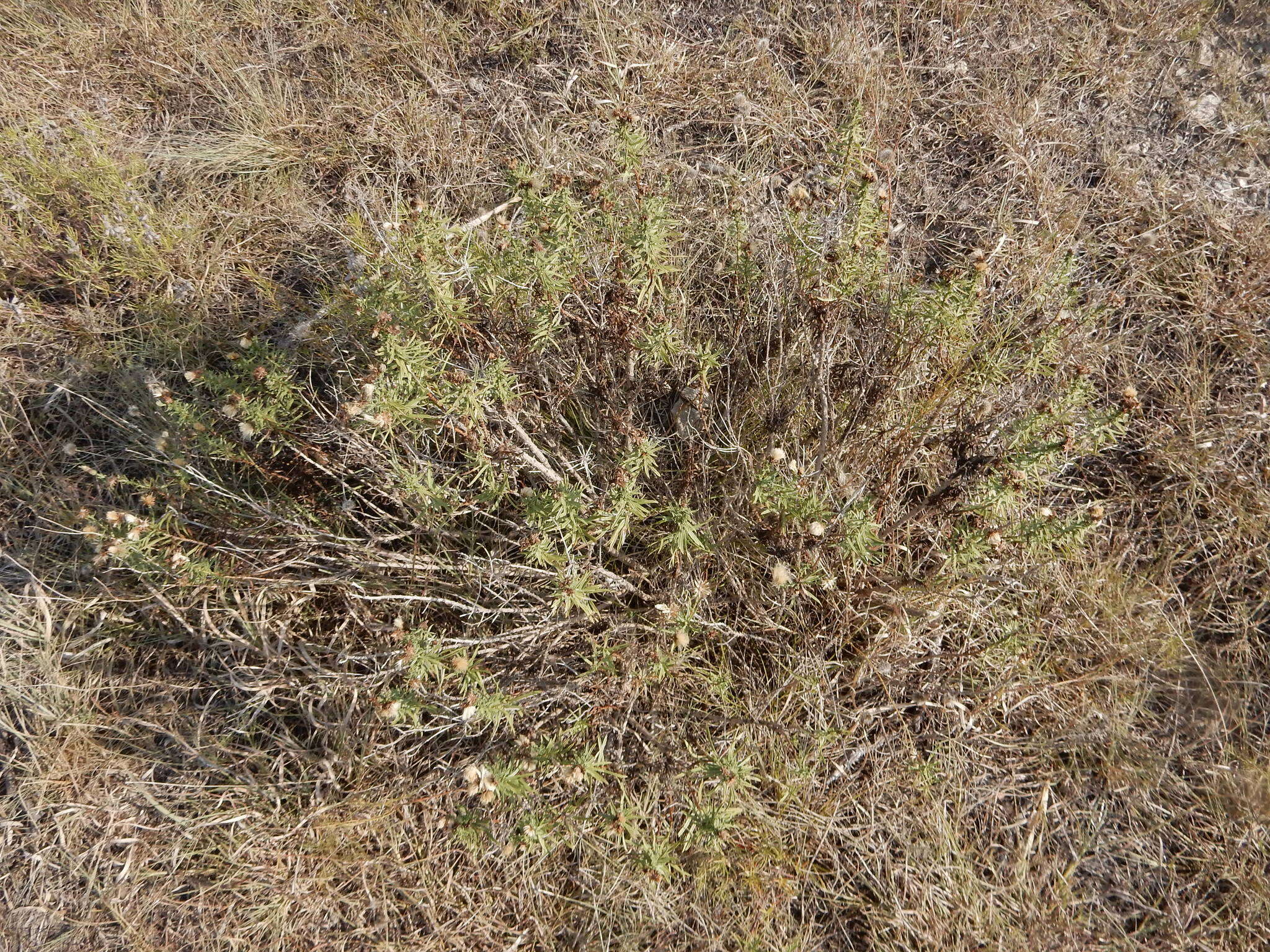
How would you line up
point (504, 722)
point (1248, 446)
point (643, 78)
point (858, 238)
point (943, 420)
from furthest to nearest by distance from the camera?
point (643, 78)
point (1248, 446)
point (943, 420)
point (504, 722)
point (858, 238)

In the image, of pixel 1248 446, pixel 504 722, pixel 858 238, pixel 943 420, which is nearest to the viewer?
pixel 858 238

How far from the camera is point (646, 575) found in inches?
91.0

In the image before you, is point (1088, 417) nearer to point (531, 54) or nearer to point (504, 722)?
point (504, 722)

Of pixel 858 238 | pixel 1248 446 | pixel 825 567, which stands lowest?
pixel 825 567

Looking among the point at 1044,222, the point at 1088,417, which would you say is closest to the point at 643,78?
the point at 1044,222

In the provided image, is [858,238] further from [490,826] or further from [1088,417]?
[490,826]

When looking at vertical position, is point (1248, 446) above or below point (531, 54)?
below

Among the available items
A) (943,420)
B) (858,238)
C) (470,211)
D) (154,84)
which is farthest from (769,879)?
(154,84)

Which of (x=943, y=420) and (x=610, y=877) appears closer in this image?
(x=610, y=877)

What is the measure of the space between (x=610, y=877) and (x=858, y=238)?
182 cm

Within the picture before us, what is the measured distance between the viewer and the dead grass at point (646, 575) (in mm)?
2131

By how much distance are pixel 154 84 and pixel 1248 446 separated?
15.6 feet

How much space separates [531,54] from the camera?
3.62m

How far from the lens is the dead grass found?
2.13 m
